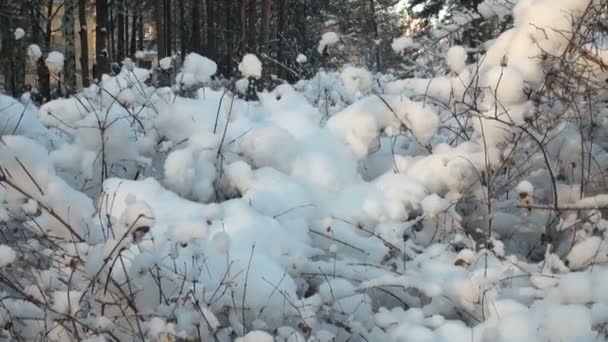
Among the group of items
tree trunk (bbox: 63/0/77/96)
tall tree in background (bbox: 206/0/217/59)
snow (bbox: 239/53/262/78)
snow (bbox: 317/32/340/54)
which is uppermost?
snow (bbox: 317/32/340/54)

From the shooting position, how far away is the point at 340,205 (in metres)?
3.02

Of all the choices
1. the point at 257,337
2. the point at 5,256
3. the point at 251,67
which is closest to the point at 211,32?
the point at 251,67

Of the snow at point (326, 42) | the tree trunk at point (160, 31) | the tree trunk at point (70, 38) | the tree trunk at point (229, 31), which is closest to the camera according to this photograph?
the snow at point (326, 42)

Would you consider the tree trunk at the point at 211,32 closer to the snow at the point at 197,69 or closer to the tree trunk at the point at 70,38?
the tree trunk at the point at 70,38

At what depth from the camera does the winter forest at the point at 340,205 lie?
6.81ft

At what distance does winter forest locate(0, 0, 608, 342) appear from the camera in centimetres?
207

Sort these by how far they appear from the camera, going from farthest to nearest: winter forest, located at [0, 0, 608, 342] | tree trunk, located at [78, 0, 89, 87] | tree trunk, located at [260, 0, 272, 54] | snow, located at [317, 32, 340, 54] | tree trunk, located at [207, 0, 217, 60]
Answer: tree trunk, located at [207, 0, 217, 60], tree trunk, located at [260, 0, 272, 54], tree trunk, located at [78, 0, 89, 87], snow, located at [317, 32, 340, 54], winter forest, located at [0, 0, 608, 342]

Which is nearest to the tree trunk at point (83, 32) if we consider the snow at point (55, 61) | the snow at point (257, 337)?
the snow at point (55, 61)

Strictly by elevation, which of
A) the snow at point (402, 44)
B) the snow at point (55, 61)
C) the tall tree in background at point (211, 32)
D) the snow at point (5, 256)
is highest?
the snow at point (402, 44)

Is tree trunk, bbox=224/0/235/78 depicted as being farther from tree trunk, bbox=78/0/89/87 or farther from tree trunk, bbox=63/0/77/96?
tree trunk, bbox=63/0/77/96

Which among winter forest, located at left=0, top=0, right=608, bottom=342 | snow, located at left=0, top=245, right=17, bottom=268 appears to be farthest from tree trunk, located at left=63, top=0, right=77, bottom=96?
snow, located at left=0, top=245, right=17, bottom=268

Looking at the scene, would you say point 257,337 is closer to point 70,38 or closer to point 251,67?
point 251,67

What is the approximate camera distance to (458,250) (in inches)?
107

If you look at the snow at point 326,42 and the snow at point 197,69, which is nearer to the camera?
the snow at point 197,69
